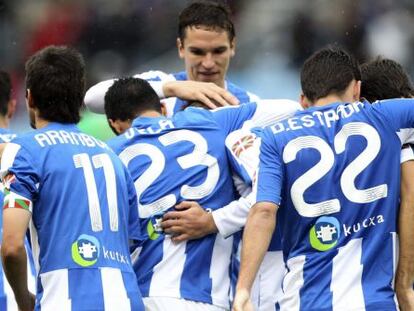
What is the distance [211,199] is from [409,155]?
110 cm

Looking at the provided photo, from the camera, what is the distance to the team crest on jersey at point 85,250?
5273mm

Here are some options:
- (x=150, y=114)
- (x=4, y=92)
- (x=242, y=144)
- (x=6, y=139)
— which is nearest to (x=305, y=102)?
(x=242, y=144)

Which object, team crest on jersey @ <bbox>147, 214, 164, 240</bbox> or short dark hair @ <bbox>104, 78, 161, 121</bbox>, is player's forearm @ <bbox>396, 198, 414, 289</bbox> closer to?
team crest on jersey @ <bbox>147, 214, 164, 240</bbox>

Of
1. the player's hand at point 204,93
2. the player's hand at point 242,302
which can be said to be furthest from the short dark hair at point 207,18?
the player's hand at point 242,302

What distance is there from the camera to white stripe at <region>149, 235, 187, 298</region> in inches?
230

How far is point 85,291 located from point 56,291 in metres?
0.14

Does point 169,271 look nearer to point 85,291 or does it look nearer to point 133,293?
point 133,293

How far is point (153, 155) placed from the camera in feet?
19.7

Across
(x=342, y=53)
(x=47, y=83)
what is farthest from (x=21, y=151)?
(x=342, y=53)

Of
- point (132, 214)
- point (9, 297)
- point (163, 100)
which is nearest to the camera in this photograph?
point (132, 214)

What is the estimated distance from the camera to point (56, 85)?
215 inches

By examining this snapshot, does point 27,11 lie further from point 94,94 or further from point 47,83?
point 47,83

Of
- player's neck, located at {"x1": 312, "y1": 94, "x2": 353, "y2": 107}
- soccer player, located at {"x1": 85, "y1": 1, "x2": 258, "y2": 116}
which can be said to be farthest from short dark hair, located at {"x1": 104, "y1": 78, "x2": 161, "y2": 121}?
player's neck, located at {"x1": 312, "y1": 94, "x2": 353, "y2": 107}

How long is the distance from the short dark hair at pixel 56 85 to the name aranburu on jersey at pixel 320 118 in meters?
1.01
